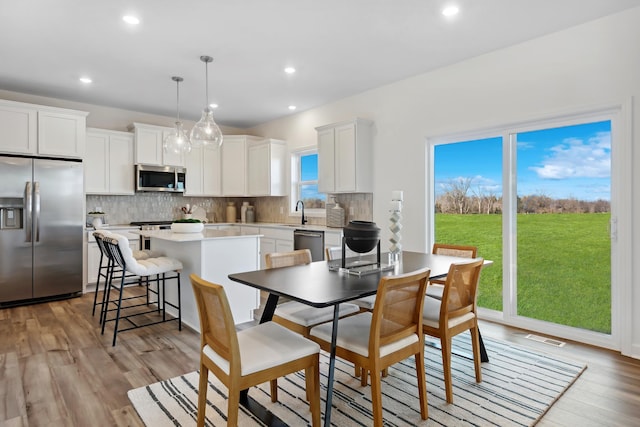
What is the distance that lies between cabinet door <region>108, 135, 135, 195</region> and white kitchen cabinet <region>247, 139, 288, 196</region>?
6.24 ft

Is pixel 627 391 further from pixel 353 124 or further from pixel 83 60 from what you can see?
pixel 83 60

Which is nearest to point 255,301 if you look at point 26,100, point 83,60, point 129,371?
point 129,371

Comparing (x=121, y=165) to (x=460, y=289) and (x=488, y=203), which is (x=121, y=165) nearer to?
(x=488, y=203)

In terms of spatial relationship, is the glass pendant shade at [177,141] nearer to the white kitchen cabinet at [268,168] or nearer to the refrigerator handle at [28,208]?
the refrigerator handle at [28,208]

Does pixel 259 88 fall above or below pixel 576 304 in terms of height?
above

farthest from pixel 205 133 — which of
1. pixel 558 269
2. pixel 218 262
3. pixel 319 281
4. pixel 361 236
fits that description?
pixel 558 269

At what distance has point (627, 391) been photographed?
2348mm

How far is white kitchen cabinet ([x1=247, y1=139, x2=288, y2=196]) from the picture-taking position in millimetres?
6240

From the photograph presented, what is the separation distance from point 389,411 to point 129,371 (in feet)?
5.98

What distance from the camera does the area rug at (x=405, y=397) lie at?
2.05 m

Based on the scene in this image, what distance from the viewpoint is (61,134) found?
15.7ft

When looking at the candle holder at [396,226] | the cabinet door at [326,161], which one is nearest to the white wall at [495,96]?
the cabinet door at [326,161]

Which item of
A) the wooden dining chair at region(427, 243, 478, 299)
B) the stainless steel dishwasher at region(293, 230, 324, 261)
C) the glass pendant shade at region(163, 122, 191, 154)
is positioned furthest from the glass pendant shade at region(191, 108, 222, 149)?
the wooden dining chair at region(427, 243, 478, 299)

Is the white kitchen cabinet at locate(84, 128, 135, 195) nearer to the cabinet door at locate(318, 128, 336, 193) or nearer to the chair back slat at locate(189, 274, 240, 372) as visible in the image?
the cabinet door at locate(318, 128, 336, 193)
